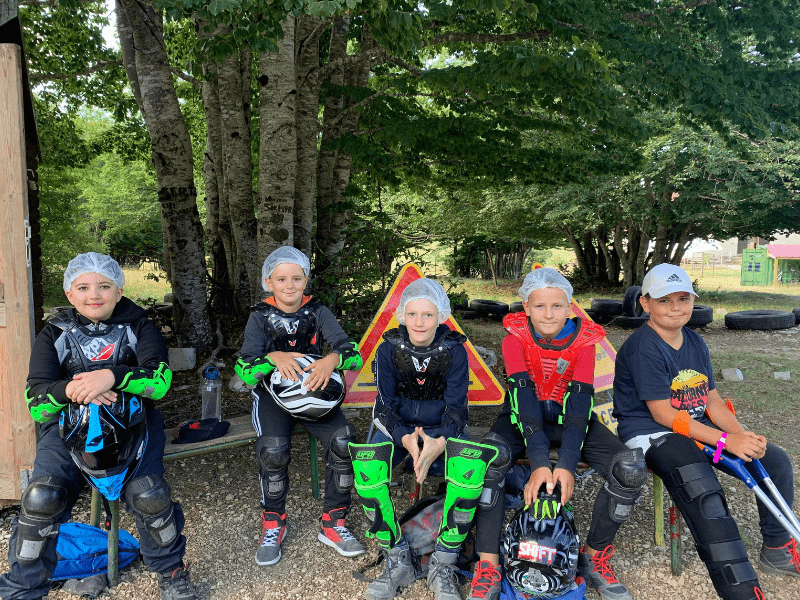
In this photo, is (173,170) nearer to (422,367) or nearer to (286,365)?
(286,365)

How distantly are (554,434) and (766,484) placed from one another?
1.05 meters

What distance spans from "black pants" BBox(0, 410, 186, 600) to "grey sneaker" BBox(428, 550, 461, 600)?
1259 mm

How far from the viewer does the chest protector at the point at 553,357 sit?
3160mm

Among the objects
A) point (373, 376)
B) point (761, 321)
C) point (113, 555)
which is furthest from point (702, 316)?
point (113, 555)

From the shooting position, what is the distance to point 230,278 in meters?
8.48

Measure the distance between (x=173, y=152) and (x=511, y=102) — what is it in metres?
4.07

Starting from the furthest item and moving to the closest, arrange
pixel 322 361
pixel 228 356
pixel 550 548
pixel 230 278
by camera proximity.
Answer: pixel 230 278
pixel 228 356
pixel 322 361
pixel 550 548

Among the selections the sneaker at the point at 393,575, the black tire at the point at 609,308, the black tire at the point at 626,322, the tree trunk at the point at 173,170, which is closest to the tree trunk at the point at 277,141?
the tree trunk at the point at 173,170

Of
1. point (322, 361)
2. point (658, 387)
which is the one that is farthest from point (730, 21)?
point (322, 361)

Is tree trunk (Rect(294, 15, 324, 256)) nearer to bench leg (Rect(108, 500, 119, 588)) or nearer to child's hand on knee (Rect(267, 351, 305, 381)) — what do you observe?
child's hand on knee (Rect(267, 351, 305, 381))

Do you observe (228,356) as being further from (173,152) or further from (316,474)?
(316,474)

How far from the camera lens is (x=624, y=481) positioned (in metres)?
2.77

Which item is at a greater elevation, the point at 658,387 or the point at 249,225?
the point at 249,225

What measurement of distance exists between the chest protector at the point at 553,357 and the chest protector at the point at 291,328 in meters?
1.28
